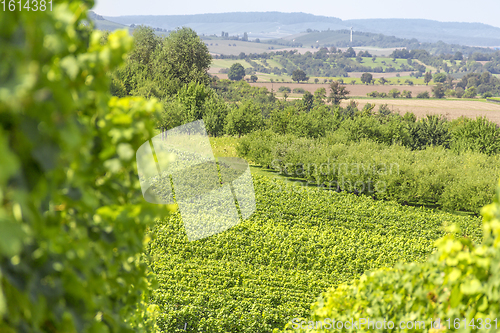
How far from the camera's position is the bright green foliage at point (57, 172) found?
939 mm

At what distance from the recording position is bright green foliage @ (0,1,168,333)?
0.94 meters

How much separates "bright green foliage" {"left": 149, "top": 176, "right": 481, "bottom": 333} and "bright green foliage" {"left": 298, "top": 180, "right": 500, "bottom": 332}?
5.17 m

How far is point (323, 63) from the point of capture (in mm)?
174250

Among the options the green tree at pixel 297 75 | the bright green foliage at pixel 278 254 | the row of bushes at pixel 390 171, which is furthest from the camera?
the green tree at pixel 297 75

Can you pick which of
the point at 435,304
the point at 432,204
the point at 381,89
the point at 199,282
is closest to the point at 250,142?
the point at 432,204

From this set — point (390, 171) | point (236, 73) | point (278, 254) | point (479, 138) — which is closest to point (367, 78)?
point (236, 73)

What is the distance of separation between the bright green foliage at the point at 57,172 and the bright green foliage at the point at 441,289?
155cm

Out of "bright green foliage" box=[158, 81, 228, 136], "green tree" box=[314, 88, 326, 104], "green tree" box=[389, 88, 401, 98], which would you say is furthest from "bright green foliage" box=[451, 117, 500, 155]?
"green tree" box=[389, 88, 401, 98]

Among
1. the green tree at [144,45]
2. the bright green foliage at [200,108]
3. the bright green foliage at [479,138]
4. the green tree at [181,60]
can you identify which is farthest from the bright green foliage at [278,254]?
the green tree at [144,45]

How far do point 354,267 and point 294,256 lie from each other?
1.91m

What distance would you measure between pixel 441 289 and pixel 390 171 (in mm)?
19384

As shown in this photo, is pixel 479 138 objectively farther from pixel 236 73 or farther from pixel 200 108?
pixel 236 73

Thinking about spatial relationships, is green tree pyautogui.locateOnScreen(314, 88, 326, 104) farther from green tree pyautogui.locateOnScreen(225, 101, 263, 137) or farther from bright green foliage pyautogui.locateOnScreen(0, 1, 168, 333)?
bright green foliage pyautogui.locateOnScreen(0, 1, 168, 333)

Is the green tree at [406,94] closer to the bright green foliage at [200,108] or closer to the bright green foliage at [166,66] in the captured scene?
the bright green foliage at [166,66]
